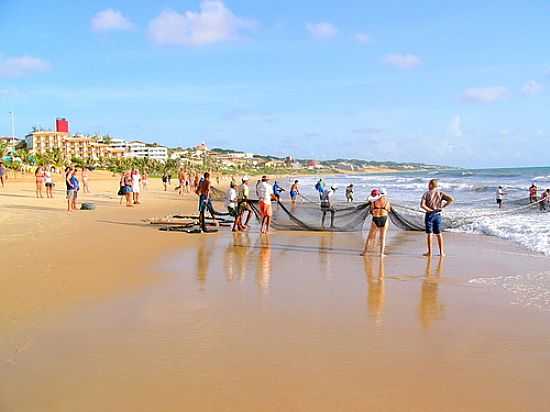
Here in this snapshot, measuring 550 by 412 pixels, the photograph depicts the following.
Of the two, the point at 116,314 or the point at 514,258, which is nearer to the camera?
the point at 116,314

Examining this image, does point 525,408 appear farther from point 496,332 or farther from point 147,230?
point 147,230

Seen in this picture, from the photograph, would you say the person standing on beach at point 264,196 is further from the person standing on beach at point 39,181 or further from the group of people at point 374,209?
the person standing on beach at point 39,181

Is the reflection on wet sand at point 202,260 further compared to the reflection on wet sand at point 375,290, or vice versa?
the reflection on wet sand at point 202,260

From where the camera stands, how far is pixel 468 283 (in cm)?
767

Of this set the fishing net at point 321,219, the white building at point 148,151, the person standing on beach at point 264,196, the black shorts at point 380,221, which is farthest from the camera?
the white building at point 148,151

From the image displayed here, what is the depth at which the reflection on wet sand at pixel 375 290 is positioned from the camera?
598 centimetres

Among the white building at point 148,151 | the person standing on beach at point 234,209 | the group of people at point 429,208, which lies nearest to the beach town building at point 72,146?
the white building at point 148,151

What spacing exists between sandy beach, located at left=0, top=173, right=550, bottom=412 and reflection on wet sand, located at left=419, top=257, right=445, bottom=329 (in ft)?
0.13

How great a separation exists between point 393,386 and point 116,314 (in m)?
3.39

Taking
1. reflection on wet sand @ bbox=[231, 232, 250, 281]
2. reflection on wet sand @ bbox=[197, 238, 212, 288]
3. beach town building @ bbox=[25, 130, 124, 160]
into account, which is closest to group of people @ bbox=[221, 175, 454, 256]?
reflection on wet sand @ bbox=[231, 232, 250, 281]

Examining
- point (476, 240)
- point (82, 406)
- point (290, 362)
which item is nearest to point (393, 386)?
point (290, 362)

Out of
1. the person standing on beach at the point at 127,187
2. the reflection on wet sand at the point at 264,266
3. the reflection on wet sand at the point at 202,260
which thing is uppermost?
the person standing on beach at the point at 127,187

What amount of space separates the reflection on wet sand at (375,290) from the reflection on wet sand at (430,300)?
51 cm

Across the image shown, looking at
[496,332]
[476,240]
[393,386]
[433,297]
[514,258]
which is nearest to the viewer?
[393,386]
